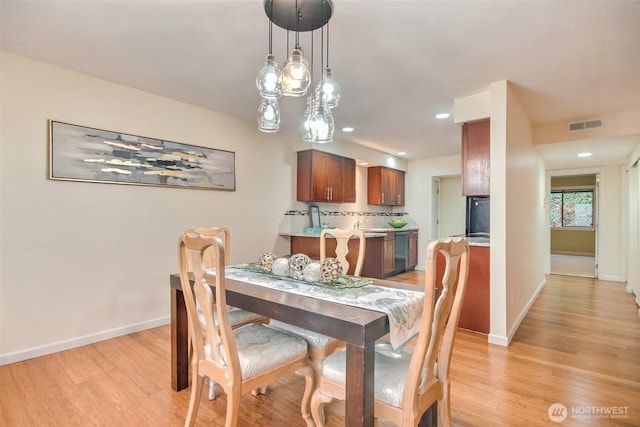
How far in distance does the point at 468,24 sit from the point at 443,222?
574 cm

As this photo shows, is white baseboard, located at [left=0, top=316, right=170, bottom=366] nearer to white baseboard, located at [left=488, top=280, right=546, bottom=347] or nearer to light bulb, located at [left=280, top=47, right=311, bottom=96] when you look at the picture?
light bulb, located at [left=280, top=47, right=311, bottom=96]

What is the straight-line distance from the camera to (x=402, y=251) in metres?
6.34

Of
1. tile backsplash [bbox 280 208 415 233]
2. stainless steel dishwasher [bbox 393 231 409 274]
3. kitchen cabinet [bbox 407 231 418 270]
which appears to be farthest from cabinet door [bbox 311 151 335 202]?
kitchen cabinet [bbox 407 231 418 270]

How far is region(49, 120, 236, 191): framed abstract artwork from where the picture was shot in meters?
2.73

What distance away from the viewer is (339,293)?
1.68 meters

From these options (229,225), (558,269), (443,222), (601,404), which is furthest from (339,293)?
(558,269)

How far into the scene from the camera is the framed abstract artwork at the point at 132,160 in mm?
→ 2734

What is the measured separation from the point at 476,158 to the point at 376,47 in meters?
1.67

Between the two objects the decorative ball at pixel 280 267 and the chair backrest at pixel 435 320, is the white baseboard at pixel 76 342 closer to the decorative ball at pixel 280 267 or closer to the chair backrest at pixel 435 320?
the decorative ball at pixel 280 267

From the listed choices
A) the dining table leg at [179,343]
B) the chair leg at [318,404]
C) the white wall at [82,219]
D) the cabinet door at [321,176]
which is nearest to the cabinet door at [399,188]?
the cabinet door at [321,176]

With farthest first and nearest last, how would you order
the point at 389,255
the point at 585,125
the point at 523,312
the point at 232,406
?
the point at 389,255 → the point at 585,125 → the point at 523,312 → the point at 232,406

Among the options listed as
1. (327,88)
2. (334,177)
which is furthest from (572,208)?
(327,88)

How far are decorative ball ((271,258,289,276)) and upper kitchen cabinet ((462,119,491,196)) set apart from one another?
2.24 meters
